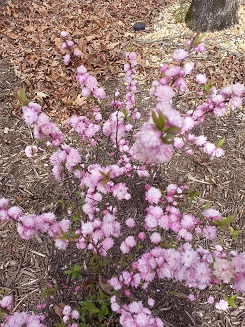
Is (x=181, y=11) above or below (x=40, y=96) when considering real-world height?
above

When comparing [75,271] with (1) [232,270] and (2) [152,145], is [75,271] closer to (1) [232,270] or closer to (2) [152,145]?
(1) [232,270]

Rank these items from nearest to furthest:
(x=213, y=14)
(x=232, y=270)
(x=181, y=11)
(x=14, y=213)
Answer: (x=232, y=270), (x=14, y=213), (x=213, y=14), (x=181, y=11)

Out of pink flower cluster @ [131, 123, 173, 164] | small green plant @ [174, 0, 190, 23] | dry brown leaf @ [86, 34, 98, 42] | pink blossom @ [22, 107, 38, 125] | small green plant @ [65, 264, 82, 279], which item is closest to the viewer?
pink flower cluster @ [131, 123, 173, 164]

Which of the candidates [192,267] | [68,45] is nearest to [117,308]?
[192,267]

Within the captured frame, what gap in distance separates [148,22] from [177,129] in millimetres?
5120

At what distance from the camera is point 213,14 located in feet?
16.6

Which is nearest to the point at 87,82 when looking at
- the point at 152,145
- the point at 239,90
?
the point at 239,90

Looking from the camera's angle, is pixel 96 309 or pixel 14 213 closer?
pixel 14 213

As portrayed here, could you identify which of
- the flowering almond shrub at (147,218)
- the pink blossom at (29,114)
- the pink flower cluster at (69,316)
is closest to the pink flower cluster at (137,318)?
the flowering almond shrub at (147,218)

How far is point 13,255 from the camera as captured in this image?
3.07 meters

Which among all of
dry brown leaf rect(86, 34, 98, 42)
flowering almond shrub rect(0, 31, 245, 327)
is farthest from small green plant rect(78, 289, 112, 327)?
dry brown leaf rect(86, 34, 98, 42)

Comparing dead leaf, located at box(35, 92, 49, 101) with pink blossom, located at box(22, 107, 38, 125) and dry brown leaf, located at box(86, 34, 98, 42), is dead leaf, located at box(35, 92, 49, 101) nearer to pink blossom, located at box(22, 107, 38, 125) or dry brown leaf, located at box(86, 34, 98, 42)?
dry brown leaf, located at box(86, 34, 98, 42)

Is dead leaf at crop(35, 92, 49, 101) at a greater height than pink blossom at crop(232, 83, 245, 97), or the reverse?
pink blossom at crop(232, 83, 245, 97)

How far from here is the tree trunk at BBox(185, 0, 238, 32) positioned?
5031 mm
